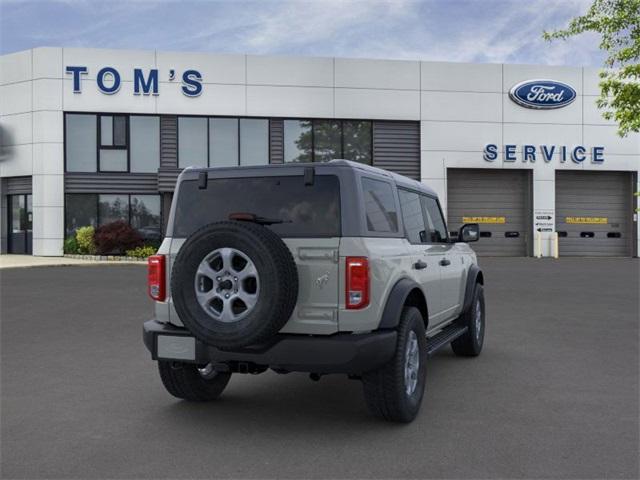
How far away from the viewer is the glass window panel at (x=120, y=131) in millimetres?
26938

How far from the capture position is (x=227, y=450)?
4.07 m

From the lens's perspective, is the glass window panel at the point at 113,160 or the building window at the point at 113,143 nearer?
the building window at the point at 113,143

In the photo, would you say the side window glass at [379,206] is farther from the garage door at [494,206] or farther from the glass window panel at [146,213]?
the garage door at [494,206]

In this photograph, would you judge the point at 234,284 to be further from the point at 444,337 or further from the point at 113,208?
the point at 113,208

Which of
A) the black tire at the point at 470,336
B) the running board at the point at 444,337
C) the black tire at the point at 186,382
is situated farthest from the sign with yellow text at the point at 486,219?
the black tire at the point at 186,382

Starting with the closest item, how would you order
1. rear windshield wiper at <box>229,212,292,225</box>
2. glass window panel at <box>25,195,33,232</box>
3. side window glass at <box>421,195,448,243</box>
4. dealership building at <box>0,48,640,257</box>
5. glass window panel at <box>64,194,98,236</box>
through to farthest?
1. rear windshield wiper at <box>229,212,292,225</box>
2. side window glass at <box>421,195,448,243</box>
3. dealership building at <box>0,48,640,257</box>
4. glass window panel at <box>64,194,98,236</box>
5. glass window panel at <box>25,195,33,232</box>

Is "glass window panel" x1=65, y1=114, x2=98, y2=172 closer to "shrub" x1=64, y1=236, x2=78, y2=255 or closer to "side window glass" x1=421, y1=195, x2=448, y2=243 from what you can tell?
"shrub" x1=64, y1=236, x2=78, y2=255

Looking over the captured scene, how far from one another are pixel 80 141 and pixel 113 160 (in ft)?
4.95

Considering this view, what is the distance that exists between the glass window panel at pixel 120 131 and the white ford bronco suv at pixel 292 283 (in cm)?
2346

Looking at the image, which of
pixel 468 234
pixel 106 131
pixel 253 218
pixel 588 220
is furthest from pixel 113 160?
pixel 253 218

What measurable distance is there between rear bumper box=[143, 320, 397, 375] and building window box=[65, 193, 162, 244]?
23087 mm

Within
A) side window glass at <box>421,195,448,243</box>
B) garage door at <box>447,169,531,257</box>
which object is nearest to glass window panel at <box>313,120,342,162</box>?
garage door at <box>447,169,531,257</box>

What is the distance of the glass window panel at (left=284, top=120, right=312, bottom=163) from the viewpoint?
27953 mm

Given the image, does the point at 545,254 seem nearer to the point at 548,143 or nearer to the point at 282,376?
the point at 548,143
